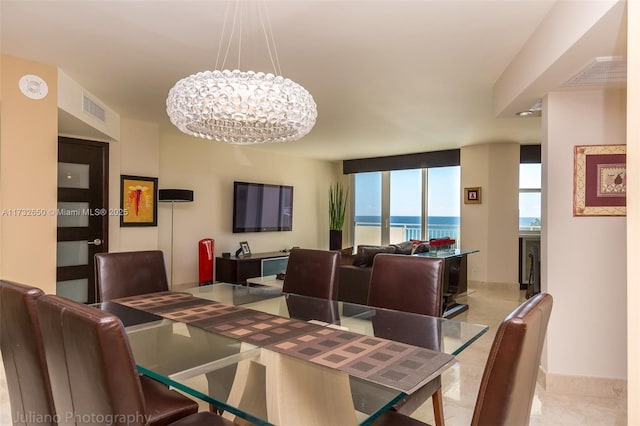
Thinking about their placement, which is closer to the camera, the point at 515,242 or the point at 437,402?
the point at 437,402

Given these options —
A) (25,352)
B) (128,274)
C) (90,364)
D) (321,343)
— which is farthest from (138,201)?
(90,364)

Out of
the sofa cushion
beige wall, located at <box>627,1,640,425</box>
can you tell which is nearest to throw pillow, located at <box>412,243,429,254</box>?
the sofa cushion

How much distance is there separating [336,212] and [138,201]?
4.21 meters

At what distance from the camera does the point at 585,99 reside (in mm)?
2689

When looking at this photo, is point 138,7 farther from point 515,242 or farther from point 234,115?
point 515,242

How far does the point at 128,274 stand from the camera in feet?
8.49

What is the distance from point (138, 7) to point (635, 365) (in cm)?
297

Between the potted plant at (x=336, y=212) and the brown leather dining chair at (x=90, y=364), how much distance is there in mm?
6945

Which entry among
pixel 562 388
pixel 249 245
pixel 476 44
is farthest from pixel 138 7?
pixel 249 245

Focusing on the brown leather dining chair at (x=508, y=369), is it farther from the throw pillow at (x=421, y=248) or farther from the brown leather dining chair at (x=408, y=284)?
the throw pillow at (x=421, y=248)

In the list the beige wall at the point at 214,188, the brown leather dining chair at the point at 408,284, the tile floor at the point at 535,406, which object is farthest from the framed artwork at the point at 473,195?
the brown leather dining chair at the point at 408,284

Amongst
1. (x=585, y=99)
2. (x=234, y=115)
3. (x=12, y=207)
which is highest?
(x=585, y=99)

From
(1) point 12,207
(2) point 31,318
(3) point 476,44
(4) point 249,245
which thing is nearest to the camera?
(2) point 31,318

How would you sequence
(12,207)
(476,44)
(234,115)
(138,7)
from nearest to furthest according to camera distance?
1. (234,115)
2. (138,7)
3. (476,44)
4. (12,207)
